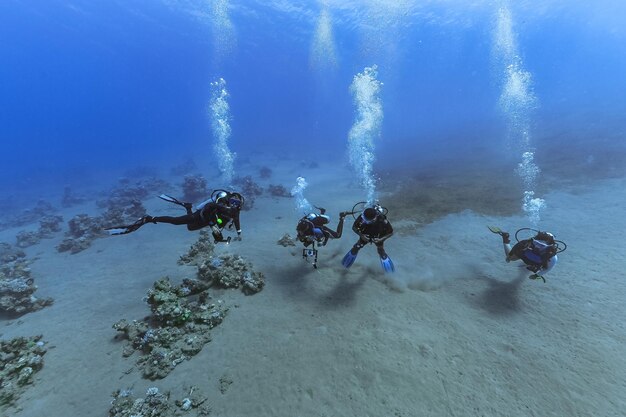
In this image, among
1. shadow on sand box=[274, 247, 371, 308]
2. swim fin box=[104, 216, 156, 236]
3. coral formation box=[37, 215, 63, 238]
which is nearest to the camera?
swim fin box=[104, 216, 156, 236]

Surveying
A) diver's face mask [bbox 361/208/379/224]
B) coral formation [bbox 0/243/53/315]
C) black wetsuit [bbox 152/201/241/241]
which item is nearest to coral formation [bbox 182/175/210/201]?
coral formation [bbox 0/243/53/315]

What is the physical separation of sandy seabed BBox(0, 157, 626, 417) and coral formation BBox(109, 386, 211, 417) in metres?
0.18

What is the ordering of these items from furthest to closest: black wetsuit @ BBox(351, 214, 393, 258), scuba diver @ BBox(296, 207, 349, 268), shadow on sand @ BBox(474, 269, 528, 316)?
scuba diver @ BBox(296, 207, 349, 268)
black wetsuit @ BBox(351, 214, 393, 258)
shadow on sand @ BBox(474, 269, 528, 316)

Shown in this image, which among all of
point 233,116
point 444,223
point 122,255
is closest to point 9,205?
point 122,255

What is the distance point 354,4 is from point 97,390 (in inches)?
2048

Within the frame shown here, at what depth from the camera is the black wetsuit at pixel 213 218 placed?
7043 mm

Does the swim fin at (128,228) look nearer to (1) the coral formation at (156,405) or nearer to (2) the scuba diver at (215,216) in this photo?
(2) the scuba diver at (215,216)

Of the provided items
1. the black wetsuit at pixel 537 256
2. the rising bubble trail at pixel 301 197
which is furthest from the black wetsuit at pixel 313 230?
the rising bubble trail at pixel 301 197

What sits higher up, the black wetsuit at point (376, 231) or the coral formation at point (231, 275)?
the black wetsuit at point (376, 231)

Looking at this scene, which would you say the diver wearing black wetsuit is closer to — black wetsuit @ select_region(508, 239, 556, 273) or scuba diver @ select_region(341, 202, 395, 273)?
scuba diver @ select_region(341, 202, 395, 273)

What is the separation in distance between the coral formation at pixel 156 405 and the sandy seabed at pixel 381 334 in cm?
18

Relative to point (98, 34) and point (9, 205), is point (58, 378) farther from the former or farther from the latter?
point (98, 34)

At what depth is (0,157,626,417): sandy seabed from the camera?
16.2 feet

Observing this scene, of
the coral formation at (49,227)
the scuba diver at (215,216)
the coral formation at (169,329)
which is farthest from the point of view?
the coral formation at (49,227)
